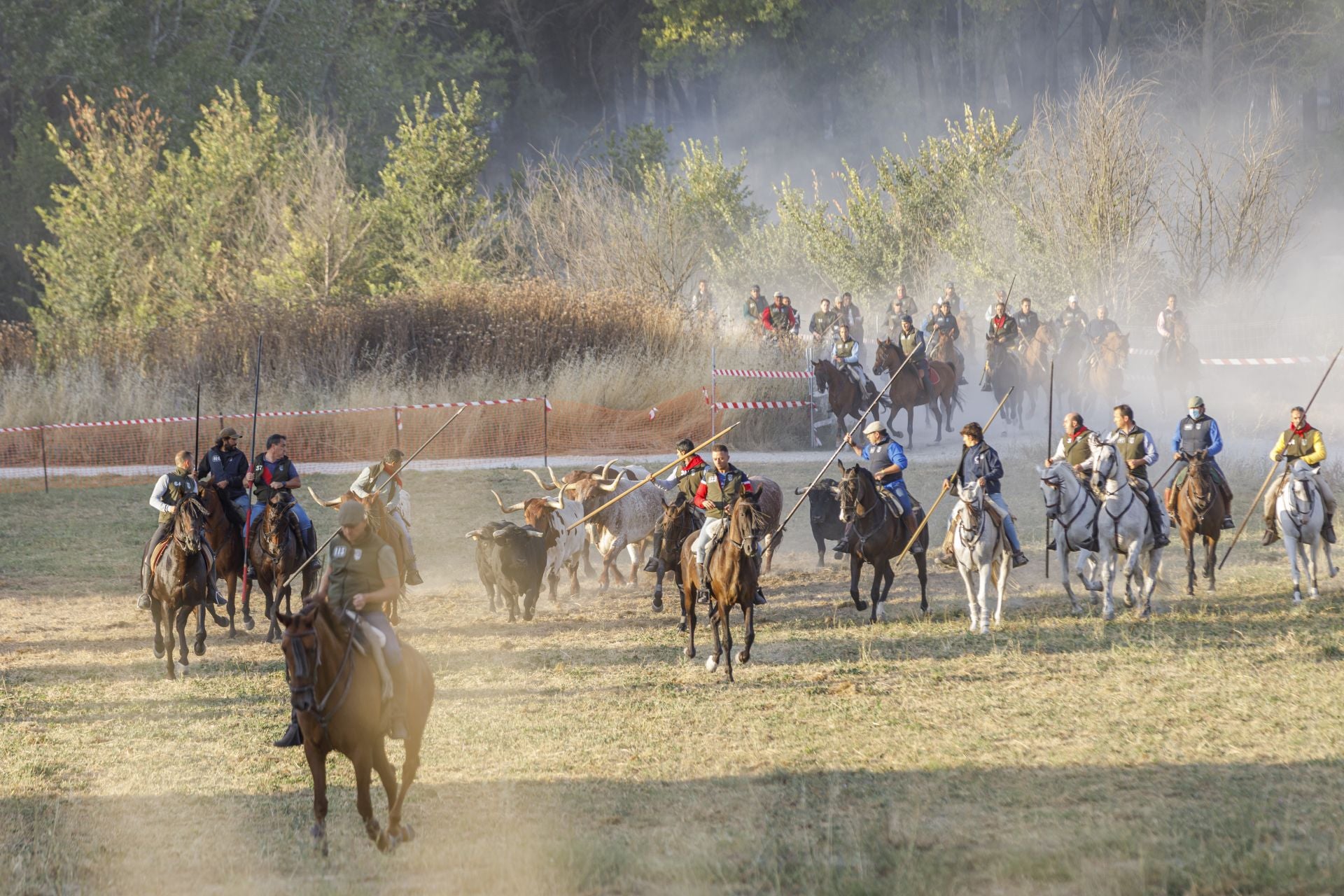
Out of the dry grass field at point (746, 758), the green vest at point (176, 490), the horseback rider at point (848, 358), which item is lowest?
the dry grass field at point (746, 758)

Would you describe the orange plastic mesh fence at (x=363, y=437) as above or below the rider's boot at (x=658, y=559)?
above

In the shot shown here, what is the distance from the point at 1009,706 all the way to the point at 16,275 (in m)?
46.1

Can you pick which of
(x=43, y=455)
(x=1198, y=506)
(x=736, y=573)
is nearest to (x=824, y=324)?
(x=43, y=455)

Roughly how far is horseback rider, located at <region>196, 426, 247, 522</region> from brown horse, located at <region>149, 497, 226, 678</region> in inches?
63.7

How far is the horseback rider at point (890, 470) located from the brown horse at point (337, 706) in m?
8.30

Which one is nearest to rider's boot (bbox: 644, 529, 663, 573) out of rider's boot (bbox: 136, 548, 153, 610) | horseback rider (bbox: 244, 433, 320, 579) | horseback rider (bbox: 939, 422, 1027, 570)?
horseback rider (bbox: 939, 422, 1027, 570)

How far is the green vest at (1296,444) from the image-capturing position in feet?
54.6

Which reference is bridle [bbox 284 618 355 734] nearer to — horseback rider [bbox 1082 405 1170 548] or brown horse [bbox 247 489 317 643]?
brown horse [bbox 247 489 317 643]

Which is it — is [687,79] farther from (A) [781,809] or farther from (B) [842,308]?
(A) [781,809]

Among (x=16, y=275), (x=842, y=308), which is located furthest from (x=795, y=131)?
(x=842, y=308)

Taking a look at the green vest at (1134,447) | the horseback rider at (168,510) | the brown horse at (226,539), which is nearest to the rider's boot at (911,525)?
the green vest at (1134,447)

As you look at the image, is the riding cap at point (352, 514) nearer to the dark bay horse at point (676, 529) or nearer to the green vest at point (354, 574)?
the green vest at point (354, 574)

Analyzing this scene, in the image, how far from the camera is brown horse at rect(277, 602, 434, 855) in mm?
8328

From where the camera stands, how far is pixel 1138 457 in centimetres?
1641
